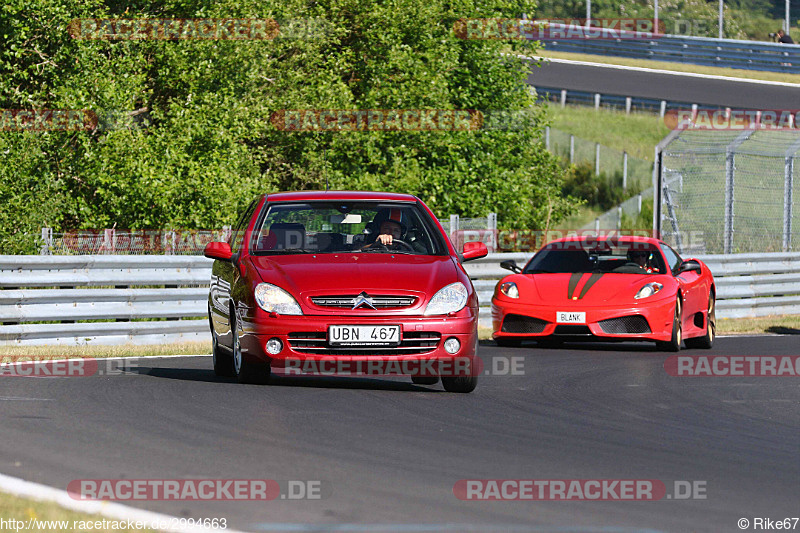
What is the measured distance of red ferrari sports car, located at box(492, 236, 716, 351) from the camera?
14.7 m

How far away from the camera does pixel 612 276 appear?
600 inches

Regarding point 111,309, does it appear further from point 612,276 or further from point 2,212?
point 2,212

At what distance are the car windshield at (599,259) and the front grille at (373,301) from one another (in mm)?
6245

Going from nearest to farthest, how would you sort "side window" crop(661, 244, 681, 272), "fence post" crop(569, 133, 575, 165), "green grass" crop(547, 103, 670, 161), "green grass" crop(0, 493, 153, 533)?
"green grass" crop(0, 493, 153, 533), "side window" crop(661, 244, 681, 272), "fence post" crop(569, 133, 575, 165), "green grass" crop(547, 103, 670, 161)

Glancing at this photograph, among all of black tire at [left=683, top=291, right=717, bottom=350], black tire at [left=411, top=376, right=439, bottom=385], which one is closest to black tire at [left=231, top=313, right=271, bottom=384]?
black tire at [left=411, top=376, right=439, bottom=385]

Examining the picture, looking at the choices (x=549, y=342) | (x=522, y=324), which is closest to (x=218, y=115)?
(x=549, y=342)

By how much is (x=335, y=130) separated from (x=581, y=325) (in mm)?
14315

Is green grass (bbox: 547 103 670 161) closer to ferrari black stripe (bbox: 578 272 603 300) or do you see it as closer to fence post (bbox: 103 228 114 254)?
fence post (bbox: 103 228 114 254)

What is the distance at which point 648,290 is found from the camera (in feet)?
48.9

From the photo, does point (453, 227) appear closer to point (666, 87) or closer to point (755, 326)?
point (755, 326)

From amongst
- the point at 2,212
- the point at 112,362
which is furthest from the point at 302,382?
the point at 2,212

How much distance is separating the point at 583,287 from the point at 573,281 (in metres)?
0.24

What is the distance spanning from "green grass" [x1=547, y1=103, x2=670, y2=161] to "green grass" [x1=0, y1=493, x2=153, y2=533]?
3972 cm

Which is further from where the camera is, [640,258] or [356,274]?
[640,258]
